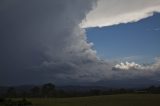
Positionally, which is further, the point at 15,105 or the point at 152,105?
the point at 15,105

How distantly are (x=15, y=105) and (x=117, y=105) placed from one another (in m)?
33.5

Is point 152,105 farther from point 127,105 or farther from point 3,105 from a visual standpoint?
point 3,105

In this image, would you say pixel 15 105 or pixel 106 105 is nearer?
pixel 106 105

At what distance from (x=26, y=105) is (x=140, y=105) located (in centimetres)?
3621

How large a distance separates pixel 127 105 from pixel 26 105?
32.5 meters

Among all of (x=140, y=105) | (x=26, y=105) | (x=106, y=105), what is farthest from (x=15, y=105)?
(x=140, y=105)

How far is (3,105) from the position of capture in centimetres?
10519

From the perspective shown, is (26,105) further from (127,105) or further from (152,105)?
(152,105)

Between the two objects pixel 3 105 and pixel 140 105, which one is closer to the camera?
pixel 140 105

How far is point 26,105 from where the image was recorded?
103 meters

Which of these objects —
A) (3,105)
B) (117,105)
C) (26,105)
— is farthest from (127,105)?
(3,105)

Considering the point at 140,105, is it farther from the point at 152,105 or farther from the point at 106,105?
the point at 106,105

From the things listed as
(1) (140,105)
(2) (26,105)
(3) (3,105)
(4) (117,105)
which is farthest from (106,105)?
(3) (3,105)

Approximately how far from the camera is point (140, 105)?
91.1 meters
